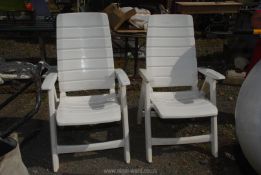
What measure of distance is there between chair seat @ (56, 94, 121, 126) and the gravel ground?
0.52 metres

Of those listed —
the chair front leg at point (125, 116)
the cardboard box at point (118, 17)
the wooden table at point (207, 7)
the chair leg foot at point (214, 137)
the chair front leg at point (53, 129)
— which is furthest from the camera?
the wooden table at point (207, 7)

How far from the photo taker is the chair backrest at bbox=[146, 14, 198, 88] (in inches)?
159

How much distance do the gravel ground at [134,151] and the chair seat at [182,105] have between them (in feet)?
1.69

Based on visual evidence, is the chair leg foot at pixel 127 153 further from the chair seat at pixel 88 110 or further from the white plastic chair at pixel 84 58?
the white plastic chair at pixel 84 58

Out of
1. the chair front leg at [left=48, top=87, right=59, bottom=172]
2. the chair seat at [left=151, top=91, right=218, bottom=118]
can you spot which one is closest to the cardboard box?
the chair seat at [left=151, top=91, right=218, bottom=118]

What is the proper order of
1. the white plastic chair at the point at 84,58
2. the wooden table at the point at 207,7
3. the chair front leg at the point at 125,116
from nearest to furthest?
the chair front leg at the point at 125,116, the white plastic chair at the point at 84,58, the wooden table at the point at 207,7

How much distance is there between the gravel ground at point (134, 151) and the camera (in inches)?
139

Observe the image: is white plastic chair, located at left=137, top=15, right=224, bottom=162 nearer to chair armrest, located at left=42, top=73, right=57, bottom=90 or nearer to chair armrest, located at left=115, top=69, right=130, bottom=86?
chair armrest, located at left=115, top=69, right=130, bottom=86

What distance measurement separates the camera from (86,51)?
4.00m

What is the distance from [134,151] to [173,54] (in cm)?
117

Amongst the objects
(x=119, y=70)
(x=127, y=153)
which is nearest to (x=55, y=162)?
(x=127, y=153)

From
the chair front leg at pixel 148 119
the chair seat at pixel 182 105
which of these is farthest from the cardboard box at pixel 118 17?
the chair front leg at pixel 148 119

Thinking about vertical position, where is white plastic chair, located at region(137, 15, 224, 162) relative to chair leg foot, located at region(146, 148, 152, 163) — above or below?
above

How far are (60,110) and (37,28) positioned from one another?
8.61 ft
